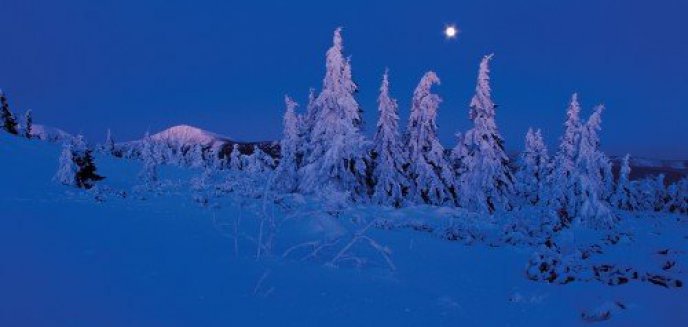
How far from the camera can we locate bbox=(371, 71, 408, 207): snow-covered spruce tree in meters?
28.7

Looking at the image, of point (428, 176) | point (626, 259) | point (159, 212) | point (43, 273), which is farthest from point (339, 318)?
point (428, 176)

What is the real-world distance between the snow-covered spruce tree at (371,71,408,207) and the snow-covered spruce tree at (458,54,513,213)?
391 cm

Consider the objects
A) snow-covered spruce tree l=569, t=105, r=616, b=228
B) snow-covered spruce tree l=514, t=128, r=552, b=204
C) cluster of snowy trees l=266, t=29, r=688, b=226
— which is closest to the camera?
snow-covered spruce tree l=569, t=105, r=616, b=228

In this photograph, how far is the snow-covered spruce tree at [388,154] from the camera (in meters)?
28.7

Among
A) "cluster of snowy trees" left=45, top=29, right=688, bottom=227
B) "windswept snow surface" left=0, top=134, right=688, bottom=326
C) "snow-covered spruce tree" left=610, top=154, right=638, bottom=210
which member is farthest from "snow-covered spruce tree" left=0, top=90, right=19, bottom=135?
"snow-covered spruce tree" left=610, top=154, right=638, bottom=210

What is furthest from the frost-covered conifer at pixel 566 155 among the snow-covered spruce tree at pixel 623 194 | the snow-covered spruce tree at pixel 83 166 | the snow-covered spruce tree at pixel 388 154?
the snow-covered spruce tree at pixel 83 166

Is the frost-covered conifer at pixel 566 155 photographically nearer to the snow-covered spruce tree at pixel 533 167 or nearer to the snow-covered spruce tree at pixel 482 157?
the snow-covered spruce tree at pixel 482 157

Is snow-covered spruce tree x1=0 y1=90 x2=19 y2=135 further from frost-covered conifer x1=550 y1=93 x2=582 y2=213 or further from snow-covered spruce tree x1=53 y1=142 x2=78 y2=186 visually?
frost-covered conifer x1=550 y1=93 x2=582 y2=213

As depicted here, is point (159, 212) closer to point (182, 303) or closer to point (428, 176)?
point (182, 303)

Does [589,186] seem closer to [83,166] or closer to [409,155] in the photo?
[409,155]

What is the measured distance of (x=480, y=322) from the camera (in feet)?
18.8

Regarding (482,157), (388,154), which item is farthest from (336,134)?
(482,157)

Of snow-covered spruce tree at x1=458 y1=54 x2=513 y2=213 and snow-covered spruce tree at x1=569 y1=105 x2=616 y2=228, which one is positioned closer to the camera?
snow-covered spruce tree at x1=569 y1=105 x2=616 y2=228

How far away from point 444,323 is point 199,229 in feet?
18.7
